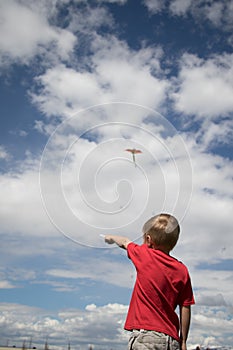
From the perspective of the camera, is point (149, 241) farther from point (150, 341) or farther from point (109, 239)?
point (150, 341)

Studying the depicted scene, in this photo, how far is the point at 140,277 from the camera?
7.27 metres

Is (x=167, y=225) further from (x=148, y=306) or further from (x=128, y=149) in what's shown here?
(x=128, y=149)

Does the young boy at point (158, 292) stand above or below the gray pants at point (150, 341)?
above

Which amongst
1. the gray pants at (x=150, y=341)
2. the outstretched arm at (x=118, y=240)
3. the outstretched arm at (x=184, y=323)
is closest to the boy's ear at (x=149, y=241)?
the outstretched arm at (x=118, y=240)

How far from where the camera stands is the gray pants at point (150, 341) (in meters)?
6.80

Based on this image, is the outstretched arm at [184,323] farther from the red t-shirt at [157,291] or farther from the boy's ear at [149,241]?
the boy's ear at [149,241]

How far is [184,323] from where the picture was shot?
7.23m

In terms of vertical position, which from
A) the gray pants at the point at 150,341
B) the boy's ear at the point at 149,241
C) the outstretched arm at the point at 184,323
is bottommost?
the gray pants at the point at 150,341

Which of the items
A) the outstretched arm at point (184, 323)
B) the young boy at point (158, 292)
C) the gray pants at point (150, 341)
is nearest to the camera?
the gray pants at point (150, 341)

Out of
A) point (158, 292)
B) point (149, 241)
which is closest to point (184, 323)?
point (158, 292)

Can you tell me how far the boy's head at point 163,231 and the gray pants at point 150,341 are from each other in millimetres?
1297

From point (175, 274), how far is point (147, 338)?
3.39 feet

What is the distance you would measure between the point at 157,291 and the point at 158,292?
0.07ft

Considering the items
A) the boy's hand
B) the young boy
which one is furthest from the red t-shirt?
the boy's hand
